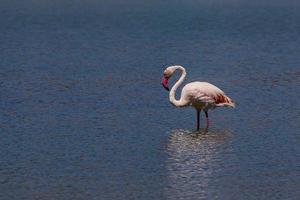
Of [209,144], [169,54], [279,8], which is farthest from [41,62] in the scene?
[279,8]

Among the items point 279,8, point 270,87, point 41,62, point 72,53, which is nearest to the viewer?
point 270,87

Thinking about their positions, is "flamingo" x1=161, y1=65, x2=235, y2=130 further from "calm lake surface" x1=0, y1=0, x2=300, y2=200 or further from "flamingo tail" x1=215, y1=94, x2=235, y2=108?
"calm lake surface" x1=0, y1=0, x2=300, y2=200

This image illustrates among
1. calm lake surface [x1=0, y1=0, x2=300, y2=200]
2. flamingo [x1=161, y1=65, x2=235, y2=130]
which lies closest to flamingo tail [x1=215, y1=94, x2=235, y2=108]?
flamingo [x1=161, y1=65, x2=235, y2=130]

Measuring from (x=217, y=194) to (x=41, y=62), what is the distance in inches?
462

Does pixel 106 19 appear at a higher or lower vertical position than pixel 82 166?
higher

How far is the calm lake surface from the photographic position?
12.4m

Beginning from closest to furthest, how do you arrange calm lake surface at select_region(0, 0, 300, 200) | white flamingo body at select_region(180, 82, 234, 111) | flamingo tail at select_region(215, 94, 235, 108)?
calm lake surface at select_region(0, 0, 300, 200), white flamingo body at select_region(180, 82, 234, 111), flamingo tail at select_region(215, 94, 235, 108)

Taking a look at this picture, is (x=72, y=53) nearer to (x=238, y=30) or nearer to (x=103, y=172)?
(x=238, y=30)

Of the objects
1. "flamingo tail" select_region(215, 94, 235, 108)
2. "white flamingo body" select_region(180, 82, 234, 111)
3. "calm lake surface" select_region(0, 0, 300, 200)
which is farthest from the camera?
"flamingo tail" select_region(215, 94, 235, 108)

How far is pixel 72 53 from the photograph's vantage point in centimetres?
2500

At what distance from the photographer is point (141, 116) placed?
16.4 m

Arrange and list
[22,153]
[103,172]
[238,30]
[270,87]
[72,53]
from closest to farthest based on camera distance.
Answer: [103,172] < [22,153] < [270,87] < [72,53] < [238,30]

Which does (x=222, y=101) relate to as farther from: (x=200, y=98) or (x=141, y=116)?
(x=141, y=116)

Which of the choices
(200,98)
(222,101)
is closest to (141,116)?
(200,98)
